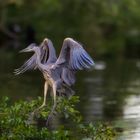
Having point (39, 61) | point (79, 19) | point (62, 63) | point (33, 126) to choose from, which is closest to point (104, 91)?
point (62, 63)

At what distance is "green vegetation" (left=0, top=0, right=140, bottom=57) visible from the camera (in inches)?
2181

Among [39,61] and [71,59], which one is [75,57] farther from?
[39,61]

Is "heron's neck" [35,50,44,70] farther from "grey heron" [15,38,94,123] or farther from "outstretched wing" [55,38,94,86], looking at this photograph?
"outstretched wing" [55,38,94,86]

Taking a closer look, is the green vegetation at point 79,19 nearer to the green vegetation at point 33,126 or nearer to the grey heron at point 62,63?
the grey heron at point 62,63

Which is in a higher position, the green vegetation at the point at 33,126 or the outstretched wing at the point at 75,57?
the outstretched wing at the point at 75,57

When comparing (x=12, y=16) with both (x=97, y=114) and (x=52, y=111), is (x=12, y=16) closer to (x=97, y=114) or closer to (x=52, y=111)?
(x=97, y=114)

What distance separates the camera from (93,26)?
59781 mm

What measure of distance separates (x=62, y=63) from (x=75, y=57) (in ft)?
1.01

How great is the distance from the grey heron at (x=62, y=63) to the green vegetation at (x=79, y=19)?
127 ft

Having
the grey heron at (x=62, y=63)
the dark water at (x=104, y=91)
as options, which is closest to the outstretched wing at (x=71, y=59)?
the grey heron at (x=62, y=63)

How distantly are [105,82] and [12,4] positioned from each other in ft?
98.2

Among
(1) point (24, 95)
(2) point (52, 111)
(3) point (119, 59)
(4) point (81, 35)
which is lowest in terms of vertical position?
(2) point (52, 111)

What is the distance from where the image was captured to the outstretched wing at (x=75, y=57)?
13938 mm

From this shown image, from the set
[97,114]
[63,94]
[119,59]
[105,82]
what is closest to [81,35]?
[119,59]
